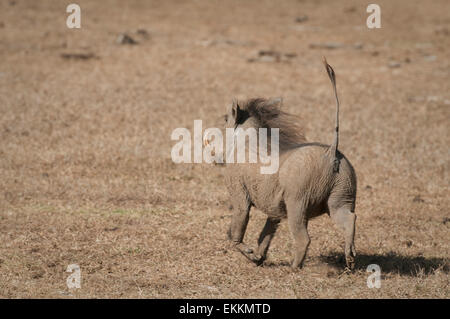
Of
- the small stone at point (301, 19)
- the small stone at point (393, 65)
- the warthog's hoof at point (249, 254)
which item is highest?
the small stone at point (301, 19)

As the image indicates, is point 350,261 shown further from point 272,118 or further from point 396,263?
point 272,118

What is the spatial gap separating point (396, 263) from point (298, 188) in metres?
1.41

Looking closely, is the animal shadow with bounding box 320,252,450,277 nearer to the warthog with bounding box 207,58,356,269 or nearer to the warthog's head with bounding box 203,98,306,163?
the warthog with bounding box 207,58,356,269

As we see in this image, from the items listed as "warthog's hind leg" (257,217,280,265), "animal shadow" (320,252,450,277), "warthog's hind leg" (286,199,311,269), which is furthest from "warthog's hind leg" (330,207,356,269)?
"warthog's hind leg" (257,217,280,265)

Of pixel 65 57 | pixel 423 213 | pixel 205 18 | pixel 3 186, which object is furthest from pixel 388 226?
pixel 205 18

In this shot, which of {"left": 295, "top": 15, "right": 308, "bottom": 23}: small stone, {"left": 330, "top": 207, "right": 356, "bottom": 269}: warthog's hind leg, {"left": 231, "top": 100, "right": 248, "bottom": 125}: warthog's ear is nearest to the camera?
{"left": 330, "top": 207, "right": 356, "bottom": 269}: warthog's hind leg

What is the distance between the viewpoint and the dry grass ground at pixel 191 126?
17.9ft

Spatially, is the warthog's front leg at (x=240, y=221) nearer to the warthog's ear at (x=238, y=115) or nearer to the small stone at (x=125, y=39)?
the warthog's ear at (x=238, y=115)

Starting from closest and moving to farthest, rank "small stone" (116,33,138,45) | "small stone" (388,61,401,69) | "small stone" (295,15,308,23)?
"small stone" (388,61,401,69), "small stone" (116,33,138,45), "small stone" (295,15,308,23)

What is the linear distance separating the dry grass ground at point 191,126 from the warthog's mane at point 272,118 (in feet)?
3.69

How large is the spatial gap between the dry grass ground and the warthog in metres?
0.38

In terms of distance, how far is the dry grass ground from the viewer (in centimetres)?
546

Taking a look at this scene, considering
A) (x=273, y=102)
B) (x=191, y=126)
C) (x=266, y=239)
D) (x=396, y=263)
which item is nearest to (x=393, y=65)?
(x=191, y=126)

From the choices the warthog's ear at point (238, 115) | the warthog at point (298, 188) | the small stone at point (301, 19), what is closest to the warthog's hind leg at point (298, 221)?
the warthog at point (298, 188)
